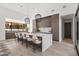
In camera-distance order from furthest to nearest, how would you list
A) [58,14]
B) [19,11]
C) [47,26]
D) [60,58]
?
[47,26] → [58,14] → [19,11] → [60,58]

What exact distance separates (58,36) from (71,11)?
76.2 inches

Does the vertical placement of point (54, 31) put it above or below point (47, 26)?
below

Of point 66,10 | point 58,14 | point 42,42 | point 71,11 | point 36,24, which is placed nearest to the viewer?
point 42,42

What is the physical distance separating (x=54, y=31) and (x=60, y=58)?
122 inches

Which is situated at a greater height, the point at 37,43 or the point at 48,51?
the point at 37,43

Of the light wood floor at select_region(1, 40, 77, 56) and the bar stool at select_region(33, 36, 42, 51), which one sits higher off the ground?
the bar stool at select_region(33, 36, 42, 51)

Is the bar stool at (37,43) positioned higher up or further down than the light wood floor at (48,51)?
higher up

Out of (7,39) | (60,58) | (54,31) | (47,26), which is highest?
(47,26)

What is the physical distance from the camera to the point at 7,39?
5211 mm

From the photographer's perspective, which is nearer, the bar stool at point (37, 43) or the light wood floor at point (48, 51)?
the light wood floor at point (48, 51)

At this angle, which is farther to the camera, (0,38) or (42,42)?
(0,38)

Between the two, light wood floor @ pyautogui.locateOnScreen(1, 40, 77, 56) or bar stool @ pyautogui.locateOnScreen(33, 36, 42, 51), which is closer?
light wood floor @ pyautogui.locateOnScreen(1, 40, 77, 56)

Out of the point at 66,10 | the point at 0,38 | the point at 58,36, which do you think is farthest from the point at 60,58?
the point at 0,38

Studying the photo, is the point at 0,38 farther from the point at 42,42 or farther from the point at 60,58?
the point at 60,58
